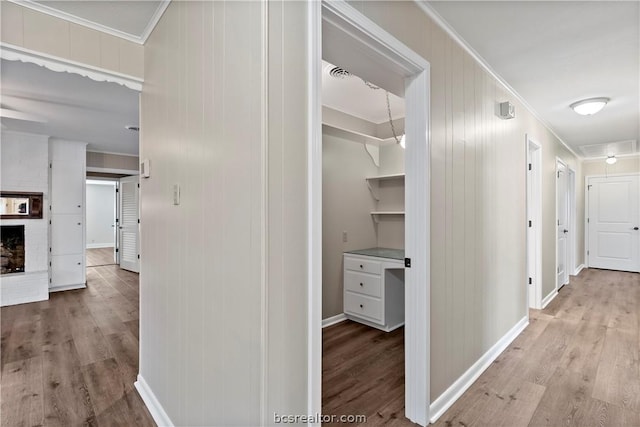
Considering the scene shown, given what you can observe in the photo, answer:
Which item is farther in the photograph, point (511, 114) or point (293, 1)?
point (511, 114)

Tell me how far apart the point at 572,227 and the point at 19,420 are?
7822 mm

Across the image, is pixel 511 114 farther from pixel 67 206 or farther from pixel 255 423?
pixel 67 206

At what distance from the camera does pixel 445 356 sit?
2008 mm

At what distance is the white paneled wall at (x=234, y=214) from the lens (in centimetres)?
106

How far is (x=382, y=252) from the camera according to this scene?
3.56m

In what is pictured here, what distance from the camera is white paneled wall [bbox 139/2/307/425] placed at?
3.49 ft

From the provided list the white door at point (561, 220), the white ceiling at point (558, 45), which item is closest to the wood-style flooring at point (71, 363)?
the white ceiling at point (558, 45)

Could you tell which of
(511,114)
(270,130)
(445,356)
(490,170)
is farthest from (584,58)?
(270,130)

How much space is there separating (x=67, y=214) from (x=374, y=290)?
509 centimetres

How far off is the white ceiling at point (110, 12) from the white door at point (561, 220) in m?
5.41

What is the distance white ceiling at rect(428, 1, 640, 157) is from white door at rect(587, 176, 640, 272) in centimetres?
391

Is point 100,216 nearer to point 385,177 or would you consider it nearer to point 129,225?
point 129,225

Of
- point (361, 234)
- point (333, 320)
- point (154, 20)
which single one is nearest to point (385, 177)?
point (361, 234)

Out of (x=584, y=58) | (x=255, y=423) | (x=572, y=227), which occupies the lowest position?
(x=255, y=423)
